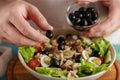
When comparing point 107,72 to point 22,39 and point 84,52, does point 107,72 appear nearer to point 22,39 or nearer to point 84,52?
point 84,52

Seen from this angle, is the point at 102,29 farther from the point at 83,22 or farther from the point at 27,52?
the point at 27,52

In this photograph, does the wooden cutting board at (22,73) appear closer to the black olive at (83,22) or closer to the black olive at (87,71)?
the black olive at (87,71)

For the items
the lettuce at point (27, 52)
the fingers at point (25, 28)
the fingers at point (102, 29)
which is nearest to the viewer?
the fingers at point (25, 28)

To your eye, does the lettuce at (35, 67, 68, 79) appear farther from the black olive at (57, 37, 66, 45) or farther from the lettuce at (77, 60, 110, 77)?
the black olive at (57, 37, 66, 45)

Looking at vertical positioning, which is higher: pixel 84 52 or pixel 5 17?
pixel 5 17

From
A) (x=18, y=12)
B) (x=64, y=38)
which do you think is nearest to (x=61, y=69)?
(x=64, y=38)

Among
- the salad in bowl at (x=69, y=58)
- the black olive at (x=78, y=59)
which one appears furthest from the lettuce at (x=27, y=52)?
the black olive at (x=78, y=59)
